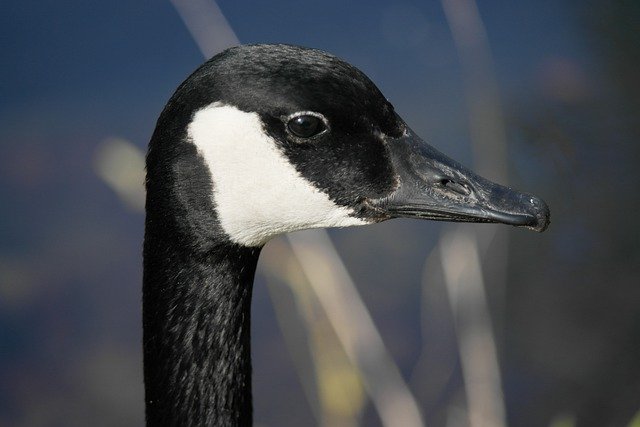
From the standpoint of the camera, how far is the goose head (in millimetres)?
2648

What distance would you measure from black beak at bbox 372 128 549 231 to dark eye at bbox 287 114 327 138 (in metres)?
0.25

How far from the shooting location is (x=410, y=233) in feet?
20.4

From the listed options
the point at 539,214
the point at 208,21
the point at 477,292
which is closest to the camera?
the point at 539,214

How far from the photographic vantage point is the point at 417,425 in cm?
384

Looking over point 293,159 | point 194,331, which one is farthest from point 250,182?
point 194,331

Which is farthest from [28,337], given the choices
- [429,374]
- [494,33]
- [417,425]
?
[494,33]

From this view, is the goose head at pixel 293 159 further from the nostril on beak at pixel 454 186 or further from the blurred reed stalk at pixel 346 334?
the blurred reed stalk at pixel 346 334

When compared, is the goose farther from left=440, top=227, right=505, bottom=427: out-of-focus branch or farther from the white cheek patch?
left=440, top=227, right=505, bottom=427: out-of-focus branch

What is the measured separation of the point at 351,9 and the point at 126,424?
11.6 ft

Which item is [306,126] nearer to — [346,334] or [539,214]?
[539,214]

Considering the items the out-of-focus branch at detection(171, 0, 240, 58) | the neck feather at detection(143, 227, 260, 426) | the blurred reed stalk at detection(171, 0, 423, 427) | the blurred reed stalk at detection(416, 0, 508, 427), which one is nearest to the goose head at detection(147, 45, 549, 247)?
the neck feather at detection(143, 227, 260, 426)

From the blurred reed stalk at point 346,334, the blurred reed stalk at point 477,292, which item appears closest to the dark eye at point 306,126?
the blurred reed stalk at point 346,334

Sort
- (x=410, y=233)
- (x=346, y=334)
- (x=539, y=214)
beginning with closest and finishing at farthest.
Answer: (x=539, y=214)
(x=346, y=334)
(x=410, y=233)

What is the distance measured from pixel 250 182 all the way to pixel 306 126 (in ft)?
Answer: 0.74
